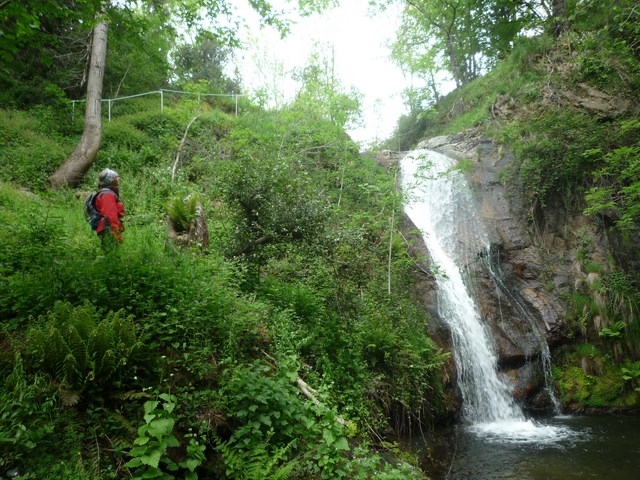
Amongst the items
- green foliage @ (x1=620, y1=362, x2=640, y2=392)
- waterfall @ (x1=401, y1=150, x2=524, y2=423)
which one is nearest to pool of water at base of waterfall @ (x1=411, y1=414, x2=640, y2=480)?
waterfall @ (x1=401, y1=150, x2=524, y2=423)

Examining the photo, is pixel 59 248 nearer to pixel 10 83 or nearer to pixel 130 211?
pixel 130 211

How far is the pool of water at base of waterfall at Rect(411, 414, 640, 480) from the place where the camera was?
6.00m

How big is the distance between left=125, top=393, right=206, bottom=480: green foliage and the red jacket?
9.91ft

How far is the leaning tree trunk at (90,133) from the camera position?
36.3 ft

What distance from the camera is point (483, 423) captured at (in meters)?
8.50

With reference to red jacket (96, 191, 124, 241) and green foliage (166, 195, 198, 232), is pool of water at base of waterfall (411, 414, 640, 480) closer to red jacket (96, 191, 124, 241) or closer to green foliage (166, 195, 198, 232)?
green foliage (166, 195, 198, 232)

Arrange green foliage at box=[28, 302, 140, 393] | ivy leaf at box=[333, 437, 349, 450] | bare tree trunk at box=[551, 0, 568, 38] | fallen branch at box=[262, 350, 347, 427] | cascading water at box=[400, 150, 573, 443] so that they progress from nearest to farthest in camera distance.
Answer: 1. green foliage at box=[28, 302, 140, 393]
2. ivy leaf at box=[333, 437, 349, 450]
3. fallen branch at box=[262, 350, 347, 427]
4. cascading water at box=[400, 150, 573, 443]
5. bare tree trunk at box=[551, 0, 568, 38]

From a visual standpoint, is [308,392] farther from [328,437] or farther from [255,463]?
[255,463]

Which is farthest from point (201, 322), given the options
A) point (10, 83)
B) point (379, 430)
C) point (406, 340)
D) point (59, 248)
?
point (10, 83)

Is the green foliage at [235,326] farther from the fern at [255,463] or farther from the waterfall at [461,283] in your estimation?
the waterfall at [461,283]

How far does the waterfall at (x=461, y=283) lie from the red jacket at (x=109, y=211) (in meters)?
6.66

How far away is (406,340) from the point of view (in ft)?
25.4

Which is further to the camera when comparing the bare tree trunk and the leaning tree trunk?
the bare tree trunk

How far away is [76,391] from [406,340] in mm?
5985
